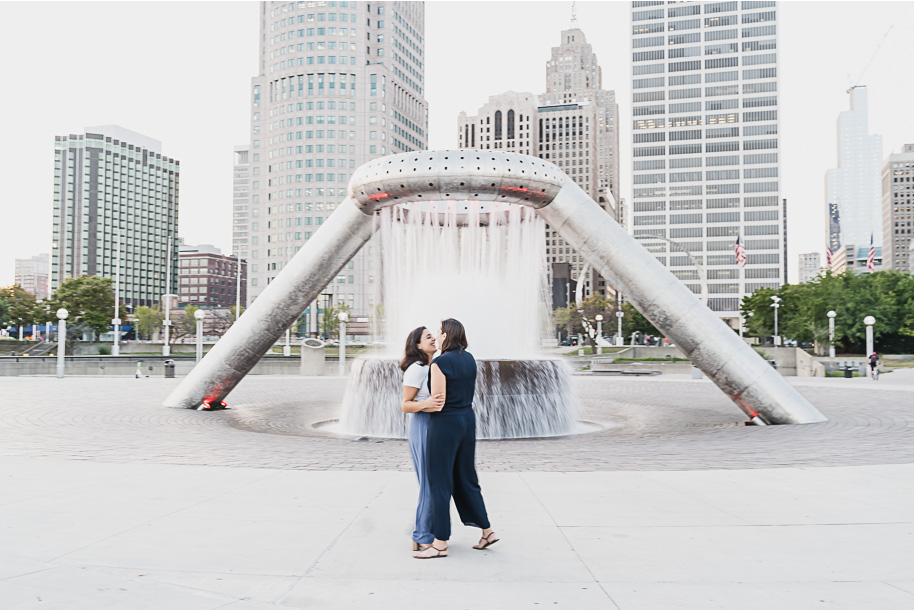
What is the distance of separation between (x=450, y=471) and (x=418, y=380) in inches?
26.7

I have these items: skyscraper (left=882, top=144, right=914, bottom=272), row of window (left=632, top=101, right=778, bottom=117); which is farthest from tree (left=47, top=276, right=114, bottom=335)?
skyscraper (left=882, top=144, right=914, bottom=272)

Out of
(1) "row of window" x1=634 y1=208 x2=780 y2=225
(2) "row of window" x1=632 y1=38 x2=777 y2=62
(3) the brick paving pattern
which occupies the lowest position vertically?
(3) the brick paving pattern

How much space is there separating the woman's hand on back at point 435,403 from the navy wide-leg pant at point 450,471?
117 millimetres

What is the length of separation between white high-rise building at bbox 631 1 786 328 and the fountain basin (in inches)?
4597

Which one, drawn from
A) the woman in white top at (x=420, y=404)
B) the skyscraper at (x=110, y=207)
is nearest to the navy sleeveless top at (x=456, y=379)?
the woman in white top at (x=420, y=404)

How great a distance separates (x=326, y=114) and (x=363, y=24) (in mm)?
19700

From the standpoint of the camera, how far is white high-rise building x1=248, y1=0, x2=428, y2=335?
116m

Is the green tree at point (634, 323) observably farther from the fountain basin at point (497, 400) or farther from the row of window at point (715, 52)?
the fountain basin at point (497, 400)

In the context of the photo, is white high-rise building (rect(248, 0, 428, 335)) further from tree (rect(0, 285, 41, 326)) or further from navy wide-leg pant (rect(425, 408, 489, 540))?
navy wide-leg pant (rect(425, 408, 489, 540))

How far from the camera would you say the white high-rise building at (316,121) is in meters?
116

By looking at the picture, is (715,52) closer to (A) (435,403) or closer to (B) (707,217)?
(B) (707,217)

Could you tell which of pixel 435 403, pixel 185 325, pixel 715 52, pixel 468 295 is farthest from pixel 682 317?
pixel 715 52

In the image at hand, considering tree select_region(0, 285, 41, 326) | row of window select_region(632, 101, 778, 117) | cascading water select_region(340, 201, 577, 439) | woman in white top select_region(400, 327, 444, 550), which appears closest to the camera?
woman in white top select_region(400, 327, 444, 550)

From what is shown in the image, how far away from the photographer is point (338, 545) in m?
4.67
